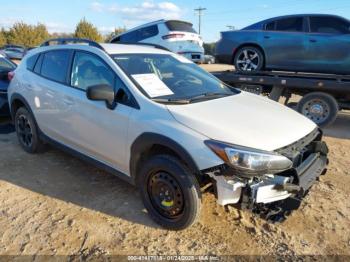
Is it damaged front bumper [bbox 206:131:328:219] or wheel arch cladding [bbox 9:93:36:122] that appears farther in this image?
wheel arch cladding [bbox 9:93:36:122]

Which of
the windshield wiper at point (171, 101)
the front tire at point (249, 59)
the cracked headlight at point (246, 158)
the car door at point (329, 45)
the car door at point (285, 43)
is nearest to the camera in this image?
the cracked headlight at point (246, 158)

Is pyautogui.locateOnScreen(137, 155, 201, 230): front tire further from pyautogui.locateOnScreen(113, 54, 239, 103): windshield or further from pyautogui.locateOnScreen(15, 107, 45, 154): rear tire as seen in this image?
pyautogui.locateOnScreen(15, 107, 45, 154): rear tire

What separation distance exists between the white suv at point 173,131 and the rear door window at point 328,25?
4.07 meters

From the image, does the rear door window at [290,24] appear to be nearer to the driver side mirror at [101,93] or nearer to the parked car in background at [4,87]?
the driver side mirror at [101,93]

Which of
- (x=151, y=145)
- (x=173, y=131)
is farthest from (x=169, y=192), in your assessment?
(x=173, y=131)

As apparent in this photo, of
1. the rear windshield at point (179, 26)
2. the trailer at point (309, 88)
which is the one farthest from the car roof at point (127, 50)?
the rear windshield at point (179, 26)

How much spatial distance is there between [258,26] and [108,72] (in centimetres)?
527

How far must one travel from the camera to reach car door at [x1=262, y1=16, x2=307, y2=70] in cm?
722

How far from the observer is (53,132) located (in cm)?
445

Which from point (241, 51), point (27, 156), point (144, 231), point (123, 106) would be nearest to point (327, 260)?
point (144, 231)

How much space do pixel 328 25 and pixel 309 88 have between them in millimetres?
1386

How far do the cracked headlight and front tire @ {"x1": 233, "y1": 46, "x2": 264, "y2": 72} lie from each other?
5.61 m

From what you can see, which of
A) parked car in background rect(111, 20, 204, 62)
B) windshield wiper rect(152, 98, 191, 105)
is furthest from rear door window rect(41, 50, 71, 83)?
parked car in background rect(111, 20, 204, 62)

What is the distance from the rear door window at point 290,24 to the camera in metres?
7.26
